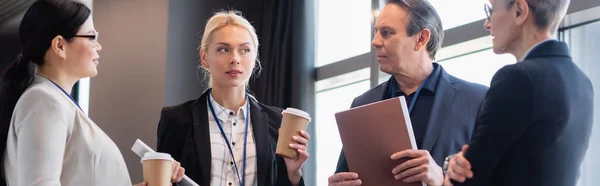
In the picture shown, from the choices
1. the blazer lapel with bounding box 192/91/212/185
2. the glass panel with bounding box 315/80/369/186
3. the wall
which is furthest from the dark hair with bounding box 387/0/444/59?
the wall

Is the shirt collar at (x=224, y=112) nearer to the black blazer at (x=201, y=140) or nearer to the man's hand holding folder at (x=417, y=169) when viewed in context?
the black blazer at (x=201, y=140)

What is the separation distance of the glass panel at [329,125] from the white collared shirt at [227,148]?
2442mm

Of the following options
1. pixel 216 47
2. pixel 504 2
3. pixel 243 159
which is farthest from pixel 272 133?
pixel 504 2

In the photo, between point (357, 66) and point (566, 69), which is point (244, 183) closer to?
point (566, 69)

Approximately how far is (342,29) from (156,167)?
3410 millimetres

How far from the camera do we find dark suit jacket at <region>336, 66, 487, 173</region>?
2727 millimetres

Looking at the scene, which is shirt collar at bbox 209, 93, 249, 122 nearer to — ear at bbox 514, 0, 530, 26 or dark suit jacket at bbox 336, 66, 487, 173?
dark suit jacket at bbox 336, 66, 487, 173

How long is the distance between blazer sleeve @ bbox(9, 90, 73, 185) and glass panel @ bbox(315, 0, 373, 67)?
3.21 meters

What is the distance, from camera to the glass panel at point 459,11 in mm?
4581

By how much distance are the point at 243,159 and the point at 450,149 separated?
34.2 inches

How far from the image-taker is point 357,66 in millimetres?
5520

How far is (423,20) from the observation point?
307 cm

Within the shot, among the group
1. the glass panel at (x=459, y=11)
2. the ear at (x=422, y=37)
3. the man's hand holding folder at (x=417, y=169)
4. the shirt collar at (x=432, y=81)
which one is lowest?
the man's hand holding folder at (x=417, y=169)

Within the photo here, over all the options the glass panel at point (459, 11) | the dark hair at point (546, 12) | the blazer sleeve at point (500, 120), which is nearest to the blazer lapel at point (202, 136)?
the blazer sleeve at point (500, 120)
